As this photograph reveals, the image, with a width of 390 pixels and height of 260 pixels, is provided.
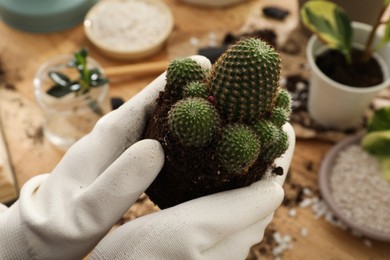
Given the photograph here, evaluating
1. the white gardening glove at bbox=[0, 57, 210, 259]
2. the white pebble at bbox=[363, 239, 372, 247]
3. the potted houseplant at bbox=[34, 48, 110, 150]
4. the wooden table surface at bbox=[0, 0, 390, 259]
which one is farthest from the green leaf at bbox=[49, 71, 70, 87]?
the white pebble at bbox=[363, 239, 372, 247]

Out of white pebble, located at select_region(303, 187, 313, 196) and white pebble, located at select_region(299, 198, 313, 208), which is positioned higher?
white pebble, located at select_region(303, 187, 313, 196)

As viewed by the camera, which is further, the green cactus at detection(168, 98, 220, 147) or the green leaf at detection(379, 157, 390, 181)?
the green leaf at detection(379, 157, 390, 181)

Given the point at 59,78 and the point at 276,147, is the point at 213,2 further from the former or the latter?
the point at 276,147

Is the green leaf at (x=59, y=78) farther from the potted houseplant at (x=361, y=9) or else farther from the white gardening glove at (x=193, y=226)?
the potted houseplant at (x=361, y=9)

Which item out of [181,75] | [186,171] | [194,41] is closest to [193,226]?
[186,171]

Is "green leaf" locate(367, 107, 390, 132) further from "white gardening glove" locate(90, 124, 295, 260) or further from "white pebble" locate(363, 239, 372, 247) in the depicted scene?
"white gardening glove" locate(90, 124, 295, 260)

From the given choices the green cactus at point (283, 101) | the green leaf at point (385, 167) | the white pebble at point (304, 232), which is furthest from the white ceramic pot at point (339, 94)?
the green cactus at point (283, 101)

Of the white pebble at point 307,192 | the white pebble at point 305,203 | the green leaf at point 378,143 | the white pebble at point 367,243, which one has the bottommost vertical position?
the white pebble at point 367,243
